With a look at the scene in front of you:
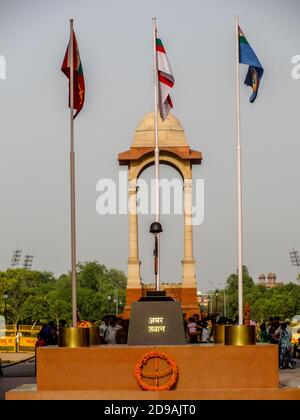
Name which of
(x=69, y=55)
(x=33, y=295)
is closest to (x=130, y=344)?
(x=69, y=55)

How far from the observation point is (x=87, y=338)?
15414 millimetres

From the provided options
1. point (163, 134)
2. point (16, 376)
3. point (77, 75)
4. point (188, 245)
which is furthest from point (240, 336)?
point (163, 134)

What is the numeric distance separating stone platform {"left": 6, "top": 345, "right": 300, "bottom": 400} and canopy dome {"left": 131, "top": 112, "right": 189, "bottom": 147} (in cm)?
3360

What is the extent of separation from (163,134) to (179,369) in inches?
1361

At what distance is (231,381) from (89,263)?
10775cm

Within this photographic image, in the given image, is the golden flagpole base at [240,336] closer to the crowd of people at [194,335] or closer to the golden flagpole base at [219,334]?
the golden flagpole base at [219,334]

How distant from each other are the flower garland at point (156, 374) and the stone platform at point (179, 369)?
90 millimetres

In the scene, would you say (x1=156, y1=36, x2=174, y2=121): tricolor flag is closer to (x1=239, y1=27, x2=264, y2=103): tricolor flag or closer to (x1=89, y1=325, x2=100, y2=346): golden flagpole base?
(x1=239, y1=27, x2=264, y2=103): tricolor flag

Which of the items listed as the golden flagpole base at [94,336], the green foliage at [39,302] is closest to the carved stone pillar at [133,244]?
the golden flagpole base at [94,336]

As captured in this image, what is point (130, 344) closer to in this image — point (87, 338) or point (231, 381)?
point (87, 338)

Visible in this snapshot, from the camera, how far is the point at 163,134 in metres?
49.0

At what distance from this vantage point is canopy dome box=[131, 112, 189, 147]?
48562 millimetres

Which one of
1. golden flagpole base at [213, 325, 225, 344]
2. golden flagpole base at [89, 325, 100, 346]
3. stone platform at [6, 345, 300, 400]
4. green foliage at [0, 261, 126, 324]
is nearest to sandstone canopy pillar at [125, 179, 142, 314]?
golden flagpole base at [89, 325, 100, 346]

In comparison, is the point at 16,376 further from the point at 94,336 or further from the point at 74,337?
the point at 74,337
